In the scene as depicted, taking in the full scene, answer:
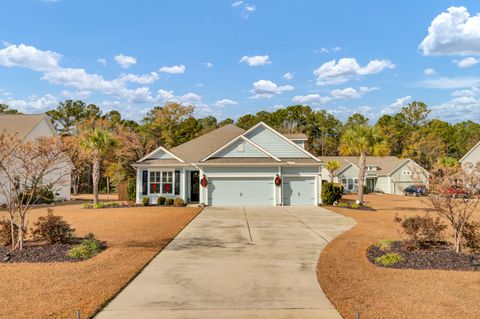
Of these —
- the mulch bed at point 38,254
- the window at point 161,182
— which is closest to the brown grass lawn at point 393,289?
the mulch bed at point 38,254

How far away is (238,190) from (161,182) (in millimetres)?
6091

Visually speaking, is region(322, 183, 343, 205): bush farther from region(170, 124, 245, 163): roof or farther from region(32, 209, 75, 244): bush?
region(32, 209, 75, 244): bush

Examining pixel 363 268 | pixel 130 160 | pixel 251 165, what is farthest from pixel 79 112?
pixel 363 268

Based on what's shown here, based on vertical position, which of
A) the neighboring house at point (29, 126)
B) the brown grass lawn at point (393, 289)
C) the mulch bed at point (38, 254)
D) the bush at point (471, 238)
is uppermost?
the neighboring house at point (29, 126)

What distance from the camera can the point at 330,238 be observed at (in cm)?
1474

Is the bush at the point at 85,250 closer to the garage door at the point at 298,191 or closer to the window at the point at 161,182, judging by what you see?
the window at the point at 161,182

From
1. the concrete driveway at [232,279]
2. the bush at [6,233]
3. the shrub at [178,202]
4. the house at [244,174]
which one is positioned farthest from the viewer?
the house at [244,174]

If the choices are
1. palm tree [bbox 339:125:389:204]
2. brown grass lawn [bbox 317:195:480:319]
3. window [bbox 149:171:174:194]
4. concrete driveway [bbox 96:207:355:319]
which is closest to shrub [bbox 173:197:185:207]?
window [bbox 149:171:174:194]

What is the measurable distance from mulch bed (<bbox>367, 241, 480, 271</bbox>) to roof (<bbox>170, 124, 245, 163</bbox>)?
20.5 meters

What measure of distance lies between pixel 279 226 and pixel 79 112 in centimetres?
6002

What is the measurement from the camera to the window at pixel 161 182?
1174 inches

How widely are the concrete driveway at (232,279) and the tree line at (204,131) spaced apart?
58.9 ft

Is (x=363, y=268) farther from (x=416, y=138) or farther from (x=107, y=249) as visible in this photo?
(x=416, y=138)

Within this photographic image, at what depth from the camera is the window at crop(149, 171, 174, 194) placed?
29812mm
